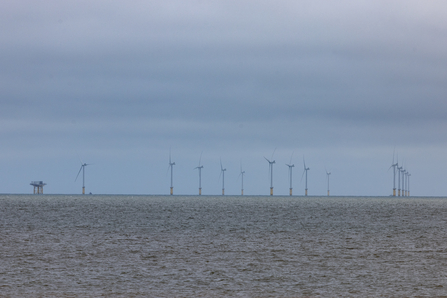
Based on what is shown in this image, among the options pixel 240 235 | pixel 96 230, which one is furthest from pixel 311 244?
pixel 96 230

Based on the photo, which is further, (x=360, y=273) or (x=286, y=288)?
(x=360, y=273)

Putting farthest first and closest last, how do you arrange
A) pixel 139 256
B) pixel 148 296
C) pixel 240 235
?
pixel 240 235 → pixel 139 256 → pixel 148 296

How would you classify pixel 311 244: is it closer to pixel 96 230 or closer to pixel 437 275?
pixel 437 275

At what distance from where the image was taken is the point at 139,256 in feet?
156

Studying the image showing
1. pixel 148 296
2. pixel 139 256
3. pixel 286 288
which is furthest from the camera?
pixel 139 256

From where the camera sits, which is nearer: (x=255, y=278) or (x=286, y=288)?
(x=286, y=288)

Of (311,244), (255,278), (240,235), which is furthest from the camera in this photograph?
(240,235)

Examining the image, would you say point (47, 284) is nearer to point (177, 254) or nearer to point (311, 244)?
point (177, 254)

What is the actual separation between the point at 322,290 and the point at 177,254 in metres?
18.1

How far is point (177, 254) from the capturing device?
49094 millimetres

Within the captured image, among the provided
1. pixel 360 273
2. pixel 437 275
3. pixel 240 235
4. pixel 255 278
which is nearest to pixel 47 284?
pixel 255 278

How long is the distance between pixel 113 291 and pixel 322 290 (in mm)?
11090

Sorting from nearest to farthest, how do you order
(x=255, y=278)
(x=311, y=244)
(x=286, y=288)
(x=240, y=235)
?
(x=286, y=288) → (x=255, y=278) → (x=311, y=244) → (x=240, y=235)

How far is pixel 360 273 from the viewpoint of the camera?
1554 inches
